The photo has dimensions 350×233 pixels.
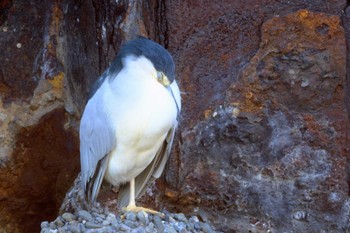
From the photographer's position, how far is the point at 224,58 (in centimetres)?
469

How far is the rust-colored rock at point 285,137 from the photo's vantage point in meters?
4.54

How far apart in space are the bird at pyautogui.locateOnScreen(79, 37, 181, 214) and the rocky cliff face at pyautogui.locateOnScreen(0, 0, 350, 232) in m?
0.44

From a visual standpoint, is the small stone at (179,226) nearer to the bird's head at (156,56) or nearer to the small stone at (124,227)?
the small stone at (124,227)

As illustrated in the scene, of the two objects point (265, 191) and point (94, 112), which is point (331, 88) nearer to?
point (265, 191)

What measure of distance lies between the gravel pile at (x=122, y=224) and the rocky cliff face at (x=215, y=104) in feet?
1.66

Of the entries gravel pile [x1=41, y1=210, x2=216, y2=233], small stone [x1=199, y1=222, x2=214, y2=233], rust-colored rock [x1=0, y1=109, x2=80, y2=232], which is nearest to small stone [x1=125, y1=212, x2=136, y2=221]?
gravel pile [x1=41, y1=210, x2=216, y2=233]

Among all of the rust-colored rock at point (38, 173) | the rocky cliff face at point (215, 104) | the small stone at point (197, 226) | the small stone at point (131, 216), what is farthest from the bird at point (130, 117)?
the rust-colored rock at point (38, 173)

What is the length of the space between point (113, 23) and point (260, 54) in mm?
784

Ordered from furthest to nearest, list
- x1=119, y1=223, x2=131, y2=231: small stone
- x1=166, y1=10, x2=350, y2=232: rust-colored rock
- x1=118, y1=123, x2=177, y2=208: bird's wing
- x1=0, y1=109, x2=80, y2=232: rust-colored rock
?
1. x1=0, y1=109, x2=80, y2=232: rust-colored rock
2. x1=166, y1=10, x2=350, y2=232: rust-colored rock
3. x1=118, y1=123, x2=177, y2=208: bird's wing
4. x1=119, y1=223, x2=131, y2=231: small stone

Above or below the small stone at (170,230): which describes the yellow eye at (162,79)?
above

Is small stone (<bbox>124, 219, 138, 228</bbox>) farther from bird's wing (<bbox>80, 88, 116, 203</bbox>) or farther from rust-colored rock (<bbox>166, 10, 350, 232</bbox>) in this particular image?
rust-colored rock (<bbox>166, 10, 350, 232</bbox>)

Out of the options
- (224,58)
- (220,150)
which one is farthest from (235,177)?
(224,58)

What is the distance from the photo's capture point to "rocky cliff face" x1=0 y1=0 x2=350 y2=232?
179 inches

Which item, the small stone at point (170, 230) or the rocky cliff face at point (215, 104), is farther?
the rocky cliff face at point (215, 104)
